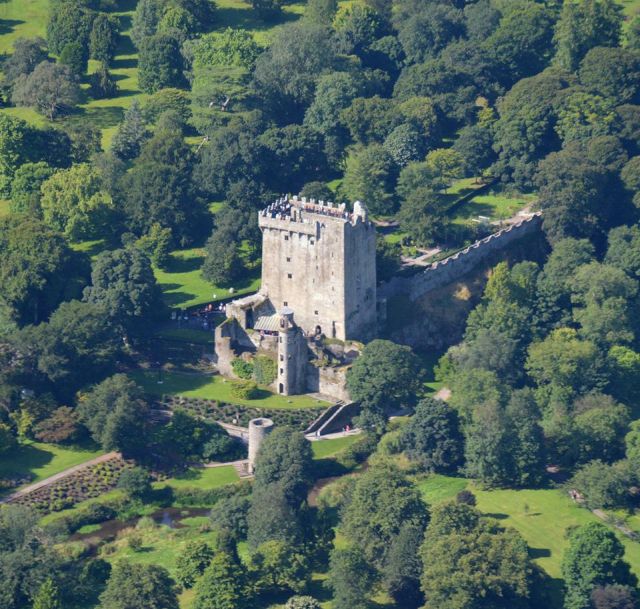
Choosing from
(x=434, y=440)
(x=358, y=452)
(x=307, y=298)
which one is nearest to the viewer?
(x=434, y=440)

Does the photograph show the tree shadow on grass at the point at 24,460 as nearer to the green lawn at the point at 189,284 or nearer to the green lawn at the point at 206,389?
the green lawn at the point at 206,389

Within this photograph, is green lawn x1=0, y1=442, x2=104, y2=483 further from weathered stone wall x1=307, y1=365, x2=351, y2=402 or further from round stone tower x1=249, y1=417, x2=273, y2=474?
weathered stone wall x1=307, y1=365, x2=351, y2=402

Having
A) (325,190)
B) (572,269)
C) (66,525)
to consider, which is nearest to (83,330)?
(66,525)

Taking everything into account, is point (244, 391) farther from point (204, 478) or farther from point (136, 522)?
point (136, 522)

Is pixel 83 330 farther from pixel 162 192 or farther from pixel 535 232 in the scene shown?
pixel 535 232

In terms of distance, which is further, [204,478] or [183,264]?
[183,264]

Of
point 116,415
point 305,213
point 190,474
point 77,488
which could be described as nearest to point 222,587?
point 190,474
